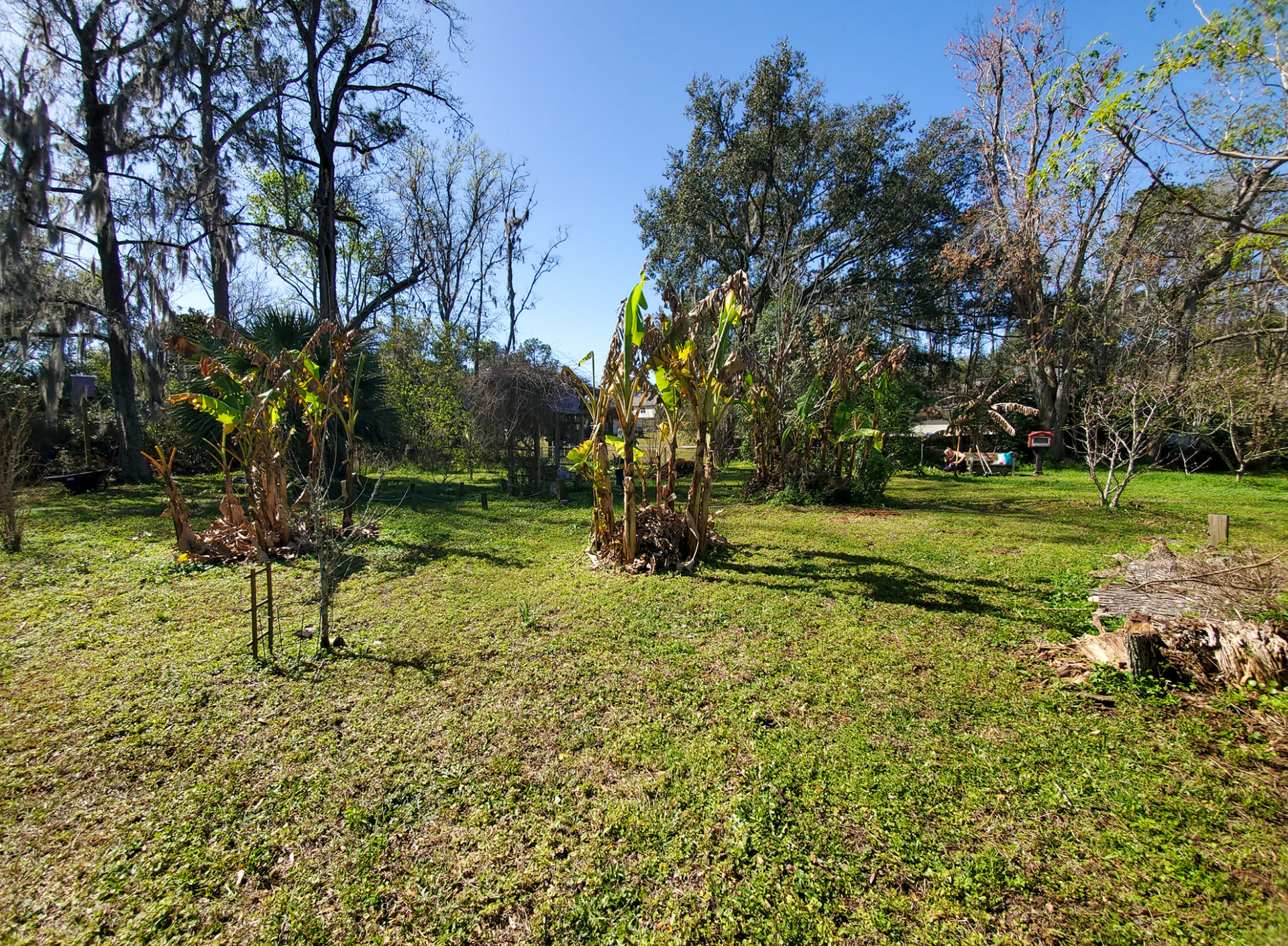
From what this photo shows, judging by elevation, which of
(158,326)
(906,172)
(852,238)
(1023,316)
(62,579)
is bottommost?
(62,579)

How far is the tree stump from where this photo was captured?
3.26 m

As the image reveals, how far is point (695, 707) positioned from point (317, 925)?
1.99 m

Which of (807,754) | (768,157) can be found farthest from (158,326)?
(768,157)

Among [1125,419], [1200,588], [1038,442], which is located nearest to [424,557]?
[1200,588]

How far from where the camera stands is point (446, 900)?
1.90 metres

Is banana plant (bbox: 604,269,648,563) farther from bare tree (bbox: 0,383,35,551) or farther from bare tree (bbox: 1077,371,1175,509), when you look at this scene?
bare tree (bbox: 1077,371,1175,509)

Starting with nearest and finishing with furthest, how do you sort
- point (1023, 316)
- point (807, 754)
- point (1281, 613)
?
point (807, 754) → point (1281, 613) → point (1023, 316)

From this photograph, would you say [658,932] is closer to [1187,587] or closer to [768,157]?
[1187,587]

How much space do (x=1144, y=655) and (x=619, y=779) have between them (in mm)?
3379

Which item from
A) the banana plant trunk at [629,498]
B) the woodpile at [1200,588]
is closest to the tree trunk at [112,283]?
the banana plant trunk at [629,498]

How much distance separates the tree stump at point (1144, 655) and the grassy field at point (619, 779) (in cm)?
21

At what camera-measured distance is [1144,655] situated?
3.28 meters

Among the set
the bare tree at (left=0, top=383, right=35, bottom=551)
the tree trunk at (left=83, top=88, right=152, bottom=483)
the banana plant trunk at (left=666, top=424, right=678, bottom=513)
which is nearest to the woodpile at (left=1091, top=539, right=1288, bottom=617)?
the banana plant trunk at (left=666, top=424, right=678, bottom=513)

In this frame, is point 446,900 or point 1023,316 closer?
point 446,900
